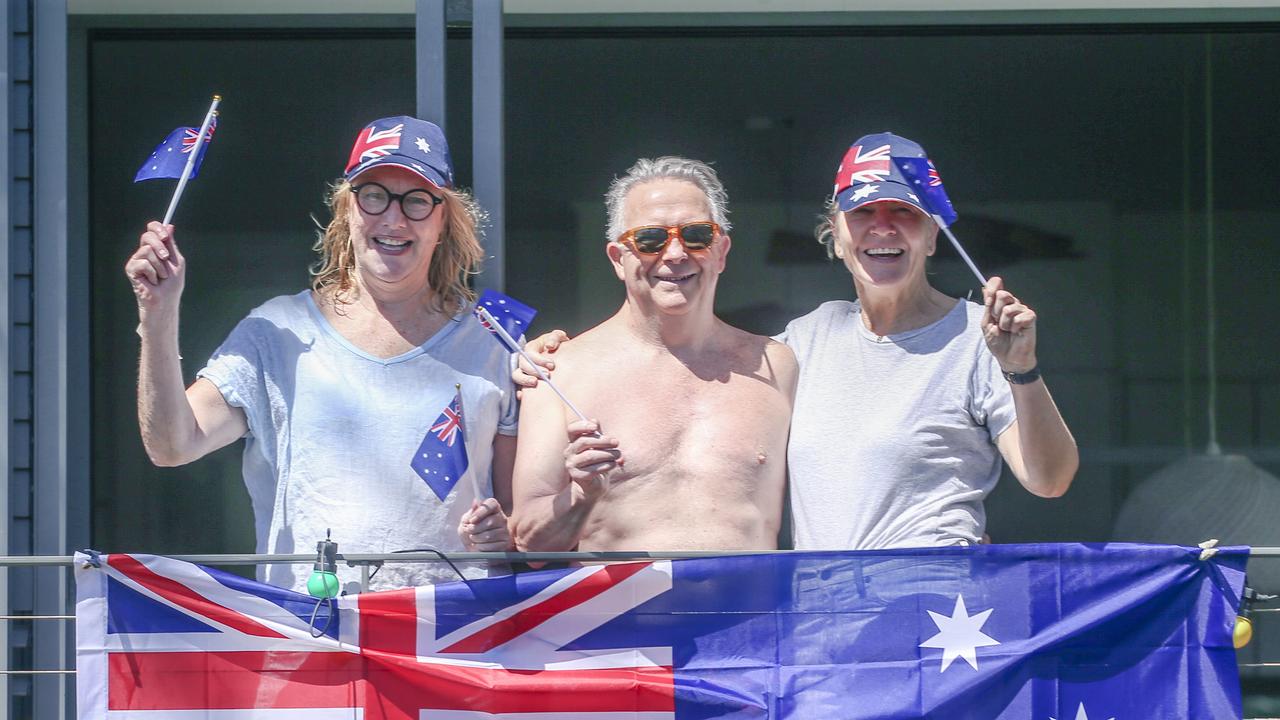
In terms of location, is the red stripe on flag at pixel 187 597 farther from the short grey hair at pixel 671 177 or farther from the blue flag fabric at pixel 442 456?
the short grey hair at pixel 671 177

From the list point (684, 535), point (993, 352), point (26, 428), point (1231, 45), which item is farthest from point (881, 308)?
point (1231, 45)

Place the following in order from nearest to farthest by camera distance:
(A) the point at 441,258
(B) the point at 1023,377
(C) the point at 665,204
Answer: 1. (B) the point at 1023,377
2. (C) the point at 665,204
3. (A) the point at 441,258

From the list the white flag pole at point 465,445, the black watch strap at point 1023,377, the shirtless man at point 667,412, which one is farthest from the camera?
the shirtless man at point 667,412

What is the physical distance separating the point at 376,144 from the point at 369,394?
2.39 ft

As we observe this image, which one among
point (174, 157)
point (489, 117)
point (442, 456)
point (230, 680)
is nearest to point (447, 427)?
point (442, 456)

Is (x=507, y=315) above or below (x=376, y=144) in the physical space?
below

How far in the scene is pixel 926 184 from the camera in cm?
397

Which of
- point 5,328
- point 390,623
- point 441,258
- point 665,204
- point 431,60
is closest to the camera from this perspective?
point 390,623

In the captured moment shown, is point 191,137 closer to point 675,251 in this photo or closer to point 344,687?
point 675,251

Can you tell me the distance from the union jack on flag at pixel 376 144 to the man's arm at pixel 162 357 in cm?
60

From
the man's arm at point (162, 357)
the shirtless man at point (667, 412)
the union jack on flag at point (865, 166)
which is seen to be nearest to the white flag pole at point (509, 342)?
the shirtless man at point (667, 412)

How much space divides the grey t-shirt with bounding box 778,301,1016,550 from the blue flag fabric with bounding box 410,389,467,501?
0.94 m

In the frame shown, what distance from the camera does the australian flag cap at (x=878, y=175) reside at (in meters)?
3.99

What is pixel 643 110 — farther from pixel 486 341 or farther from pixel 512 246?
pixel 486 341
